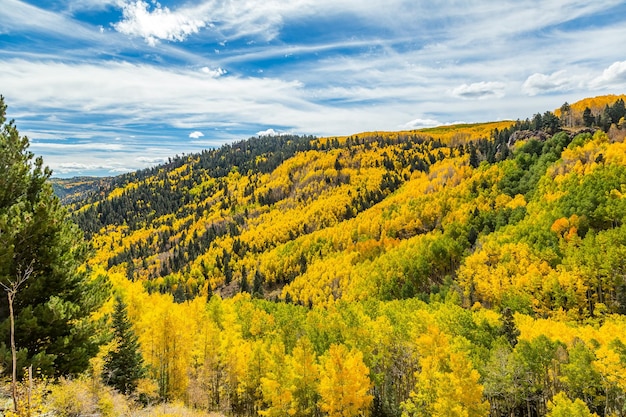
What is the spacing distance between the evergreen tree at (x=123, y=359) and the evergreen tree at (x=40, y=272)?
585 inches

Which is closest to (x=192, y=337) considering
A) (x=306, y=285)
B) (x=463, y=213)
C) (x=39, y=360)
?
(x=39, y=360)

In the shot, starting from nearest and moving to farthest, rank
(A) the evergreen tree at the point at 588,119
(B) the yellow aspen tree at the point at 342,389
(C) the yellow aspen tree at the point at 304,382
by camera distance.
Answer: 1. (B) the yellow aspen tree at the point at 342,389
2. (C) the yellow aspen tree at the point at 304,382
3. (A) the evergreen tree at the point at 588,119

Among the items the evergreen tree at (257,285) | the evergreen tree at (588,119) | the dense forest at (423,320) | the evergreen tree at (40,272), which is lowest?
the evergreen tree at (257,285)

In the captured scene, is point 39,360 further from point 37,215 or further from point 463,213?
point 463,213

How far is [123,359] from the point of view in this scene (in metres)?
34.5

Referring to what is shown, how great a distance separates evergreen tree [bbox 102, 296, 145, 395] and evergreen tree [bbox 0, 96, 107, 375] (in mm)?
14858

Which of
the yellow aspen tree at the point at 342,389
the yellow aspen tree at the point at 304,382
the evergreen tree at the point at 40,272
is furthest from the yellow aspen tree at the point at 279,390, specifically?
the evergreen tree at the point at 40,272

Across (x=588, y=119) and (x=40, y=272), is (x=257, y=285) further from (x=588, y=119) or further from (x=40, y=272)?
(x=588, y=119)

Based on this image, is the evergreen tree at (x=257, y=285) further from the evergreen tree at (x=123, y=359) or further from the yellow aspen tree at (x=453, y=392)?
the yellow aspen tree at (x=453, y=392)

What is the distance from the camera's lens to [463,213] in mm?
164500

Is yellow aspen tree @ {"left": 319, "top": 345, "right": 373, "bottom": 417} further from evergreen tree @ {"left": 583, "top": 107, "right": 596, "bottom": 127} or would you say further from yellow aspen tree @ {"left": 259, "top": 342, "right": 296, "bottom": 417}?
evergreen tree @ {"left": 583, "top": 107, "right": 596, "bottom": 127}

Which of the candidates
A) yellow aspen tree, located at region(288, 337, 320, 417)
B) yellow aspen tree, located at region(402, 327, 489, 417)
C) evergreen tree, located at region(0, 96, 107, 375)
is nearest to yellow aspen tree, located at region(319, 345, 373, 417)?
yellow aspen tree, located at region(288, 337, 320, 417)

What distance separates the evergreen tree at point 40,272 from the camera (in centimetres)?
1703

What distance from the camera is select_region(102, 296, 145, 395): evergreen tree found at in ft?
111
